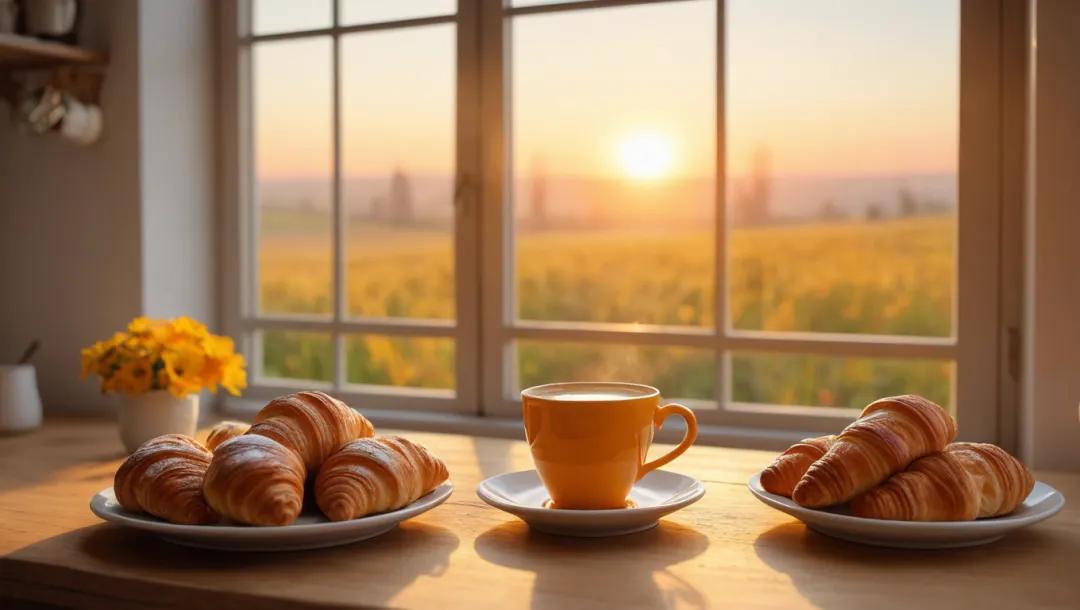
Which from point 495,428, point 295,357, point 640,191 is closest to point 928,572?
point 495,428

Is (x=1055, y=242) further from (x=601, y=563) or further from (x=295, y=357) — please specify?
(x=295, y=357)

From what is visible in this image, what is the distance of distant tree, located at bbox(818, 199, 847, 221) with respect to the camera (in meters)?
1.81

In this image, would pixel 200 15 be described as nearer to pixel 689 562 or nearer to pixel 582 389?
pixel 582 389

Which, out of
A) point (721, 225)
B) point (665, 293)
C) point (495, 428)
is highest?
point (721, 225)

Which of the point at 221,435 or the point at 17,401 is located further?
the point at 17,401

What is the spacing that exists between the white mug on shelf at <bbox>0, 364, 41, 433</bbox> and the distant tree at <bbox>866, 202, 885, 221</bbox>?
4.51 feet

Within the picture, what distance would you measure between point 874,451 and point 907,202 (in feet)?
3.25

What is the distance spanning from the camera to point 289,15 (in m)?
2.09

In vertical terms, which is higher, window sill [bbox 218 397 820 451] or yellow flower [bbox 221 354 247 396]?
yellow flower [bbox 221 354 247 396]

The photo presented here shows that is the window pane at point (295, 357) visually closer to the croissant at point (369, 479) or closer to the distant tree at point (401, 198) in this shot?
the distant tree at point (401, 198)

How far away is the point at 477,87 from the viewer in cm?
189

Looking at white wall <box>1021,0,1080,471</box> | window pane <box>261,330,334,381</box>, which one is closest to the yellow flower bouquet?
window pane <box>261,330,334,381</box>

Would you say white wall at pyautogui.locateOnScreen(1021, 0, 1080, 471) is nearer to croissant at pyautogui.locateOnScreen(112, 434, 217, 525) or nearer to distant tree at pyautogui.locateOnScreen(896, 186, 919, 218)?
distant tree at pyautogui.locateOnScreen(896, 186, 919, 218)

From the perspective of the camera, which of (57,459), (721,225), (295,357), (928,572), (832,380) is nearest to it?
(928,572)
